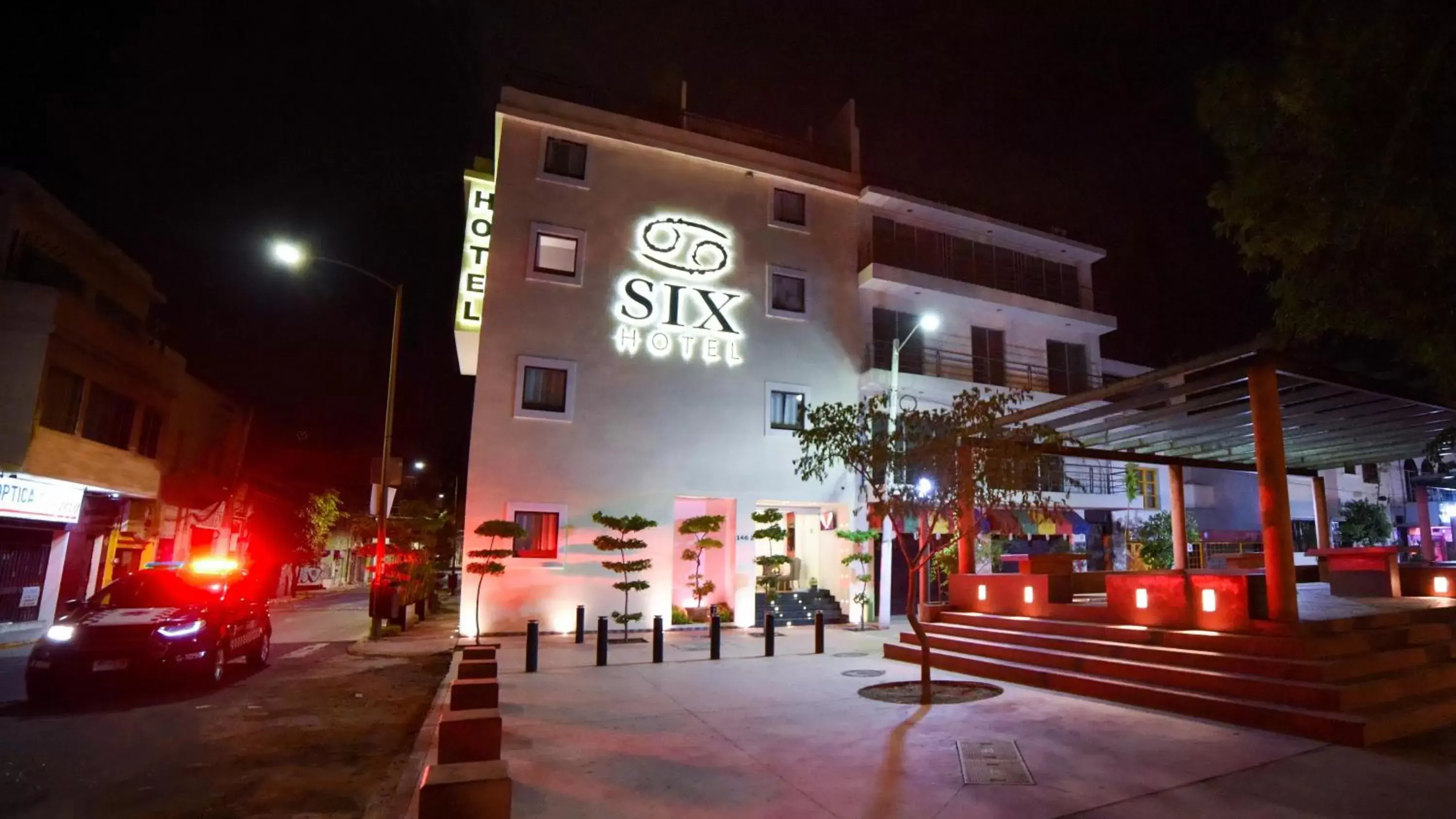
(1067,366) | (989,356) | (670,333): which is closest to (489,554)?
(670,333)

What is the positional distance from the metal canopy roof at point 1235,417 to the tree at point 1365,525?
70.6ft

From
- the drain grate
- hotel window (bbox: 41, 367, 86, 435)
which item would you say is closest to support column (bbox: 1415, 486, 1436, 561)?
the drain grate

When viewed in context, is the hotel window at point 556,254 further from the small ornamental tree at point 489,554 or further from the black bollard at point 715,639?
the black bollard at point 715,639

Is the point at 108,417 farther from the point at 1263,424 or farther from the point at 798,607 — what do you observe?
the point at 1263,424

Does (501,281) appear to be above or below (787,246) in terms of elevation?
below

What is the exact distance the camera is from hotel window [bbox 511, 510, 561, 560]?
1794cm

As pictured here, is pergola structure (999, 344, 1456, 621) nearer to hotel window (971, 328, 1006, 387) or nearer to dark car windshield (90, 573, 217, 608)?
hotel window (971, 328, 1006, 387)

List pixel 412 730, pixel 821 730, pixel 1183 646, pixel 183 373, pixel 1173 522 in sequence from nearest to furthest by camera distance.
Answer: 1. pixel 821 730
2. pixel 412 730
3. pixel 1183 646
4. pixel 1173 522
5. pixel 183 373

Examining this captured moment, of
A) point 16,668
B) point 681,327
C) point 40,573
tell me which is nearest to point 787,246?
point 681,327

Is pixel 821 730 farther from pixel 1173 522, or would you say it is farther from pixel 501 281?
pixel 501 281

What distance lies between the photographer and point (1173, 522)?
53.5 ft

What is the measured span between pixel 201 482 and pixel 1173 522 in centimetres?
2915

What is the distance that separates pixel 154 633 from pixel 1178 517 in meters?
18.5

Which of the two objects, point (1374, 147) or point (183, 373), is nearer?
point (1374, 147)
